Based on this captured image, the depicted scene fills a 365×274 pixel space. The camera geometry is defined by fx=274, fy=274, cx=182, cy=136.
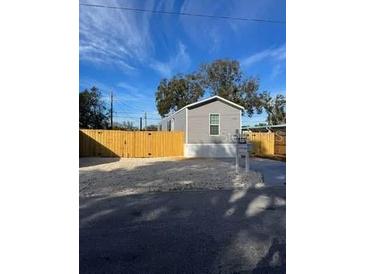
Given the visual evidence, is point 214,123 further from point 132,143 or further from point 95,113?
point 95,113

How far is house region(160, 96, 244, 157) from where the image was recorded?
16656 mm

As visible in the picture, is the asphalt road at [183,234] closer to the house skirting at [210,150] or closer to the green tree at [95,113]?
the house skirting at [210,150]

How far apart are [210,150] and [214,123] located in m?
1.70

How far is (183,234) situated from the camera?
129 inches

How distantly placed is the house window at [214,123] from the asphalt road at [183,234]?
11464 millimetres

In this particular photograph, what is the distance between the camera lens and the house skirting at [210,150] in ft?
54.5

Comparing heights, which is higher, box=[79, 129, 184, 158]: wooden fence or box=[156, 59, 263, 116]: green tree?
box=[156, 59, 263, 116]: green tree

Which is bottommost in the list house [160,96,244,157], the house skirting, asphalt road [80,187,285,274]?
asphalt road [80,187,285,274]

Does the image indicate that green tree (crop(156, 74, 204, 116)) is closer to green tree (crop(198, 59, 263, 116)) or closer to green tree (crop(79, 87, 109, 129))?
green tree (crop(198, 59, 263, 116))

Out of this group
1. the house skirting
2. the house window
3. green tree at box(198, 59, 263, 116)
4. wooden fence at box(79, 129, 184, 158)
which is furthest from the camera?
green tree at box(198, 59, 263, 116)

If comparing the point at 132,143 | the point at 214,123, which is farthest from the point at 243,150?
the point at 132,143

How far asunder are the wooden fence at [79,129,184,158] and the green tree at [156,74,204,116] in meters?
14.1

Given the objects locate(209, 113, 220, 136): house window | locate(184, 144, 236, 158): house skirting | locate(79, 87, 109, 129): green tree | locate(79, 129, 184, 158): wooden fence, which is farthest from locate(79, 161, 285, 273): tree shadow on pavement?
locate(79, 87, 109, 129): green tree
